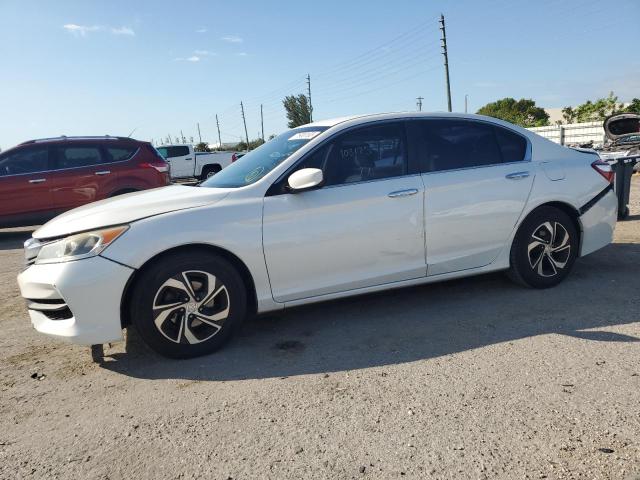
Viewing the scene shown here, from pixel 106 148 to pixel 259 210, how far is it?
7.33 m

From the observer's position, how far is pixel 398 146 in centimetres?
412

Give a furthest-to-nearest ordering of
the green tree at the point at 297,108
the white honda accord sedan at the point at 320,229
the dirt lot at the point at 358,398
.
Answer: the green tree at the point at 297,108 → the white honda accord sedan at the point at 320,229 → the dirt lot at the point at 358,398

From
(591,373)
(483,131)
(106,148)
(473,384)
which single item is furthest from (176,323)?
(106,148)

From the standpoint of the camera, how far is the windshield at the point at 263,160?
3.94 meters

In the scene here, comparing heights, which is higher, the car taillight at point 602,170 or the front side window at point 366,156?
the front side window at point 366,156

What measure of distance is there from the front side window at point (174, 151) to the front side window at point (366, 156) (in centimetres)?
2013

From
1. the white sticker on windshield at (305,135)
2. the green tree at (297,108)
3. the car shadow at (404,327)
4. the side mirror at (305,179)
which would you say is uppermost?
the green tree at (297,108)

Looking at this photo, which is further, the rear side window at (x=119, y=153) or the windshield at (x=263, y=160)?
the rear side window at (x=119, y=153)

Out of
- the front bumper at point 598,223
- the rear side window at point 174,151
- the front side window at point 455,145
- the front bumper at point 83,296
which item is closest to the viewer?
the front bumper at point 83,296

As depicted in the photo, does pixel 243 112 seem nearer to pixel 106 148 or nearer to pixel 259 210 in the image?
pixel 106 148

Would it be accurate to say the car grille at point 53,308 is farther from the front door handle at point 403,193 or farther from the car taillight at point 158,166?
the car taillight at point 158,166

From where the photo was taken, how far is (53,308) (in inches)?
130

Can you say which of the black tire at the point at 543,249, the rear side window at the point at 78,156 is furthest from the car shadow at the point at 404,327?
the rear side window at the point at 78,156

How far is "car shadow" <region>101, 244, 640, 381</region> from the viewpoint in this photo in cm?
337
